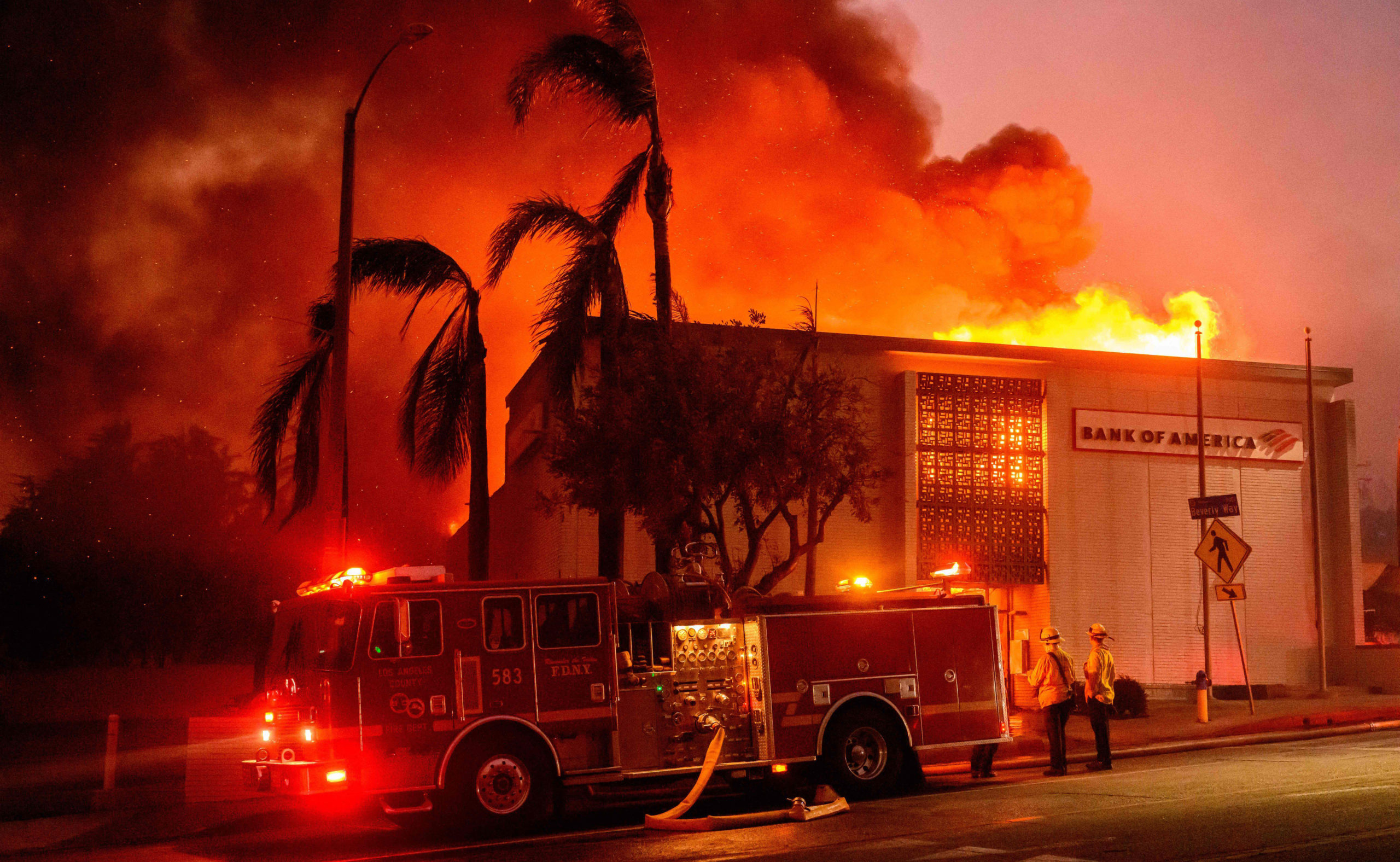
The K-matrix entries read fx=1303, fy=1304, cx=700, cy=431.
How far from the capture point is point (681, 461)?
1756 cm

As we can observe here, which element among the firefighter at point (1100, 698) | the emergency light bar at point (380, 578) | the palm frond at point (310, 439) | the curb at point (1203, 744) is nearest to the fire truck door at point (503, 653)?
the emergency light bar at point (380, 578)

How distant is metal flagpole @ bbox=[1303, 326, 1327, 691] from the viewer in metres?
26.9

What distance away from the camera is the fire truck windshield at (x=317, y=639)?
38.4ft

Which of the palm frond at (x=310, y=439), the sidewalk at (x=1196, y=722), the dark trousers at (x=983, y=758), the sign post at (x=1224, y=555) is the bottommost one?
the sidewalk at (x=1196, y=722)

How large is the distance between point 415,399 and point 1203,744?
1313cm

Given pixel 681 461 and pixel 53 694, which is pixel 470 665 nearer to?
pixel 681 461

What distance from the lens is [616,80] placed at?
20.0 meters

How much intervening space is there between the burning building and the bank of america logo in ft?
0.11

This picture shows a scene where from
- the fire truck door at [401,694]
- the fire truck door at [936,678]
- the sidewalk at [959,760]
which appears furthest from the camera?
the fire truck door at [936,678]

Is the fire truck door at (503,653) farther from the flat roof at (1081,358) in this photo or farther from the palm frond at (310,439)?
the flat roof at (1081,358)

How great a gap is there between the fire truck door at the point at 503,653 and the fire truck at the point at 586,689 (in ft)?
0.05

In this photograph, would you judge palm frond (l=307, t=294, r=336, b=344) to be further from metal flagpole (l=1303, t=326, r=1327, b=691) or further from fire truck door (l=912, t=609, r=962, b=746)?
metal flagpole (l=1303, t=326, r=1327, b=691)

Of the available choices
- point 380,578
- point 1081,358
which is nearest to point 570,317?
point 380,578

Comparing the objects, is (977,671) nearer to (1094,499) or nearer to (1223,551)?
(1223,551)
